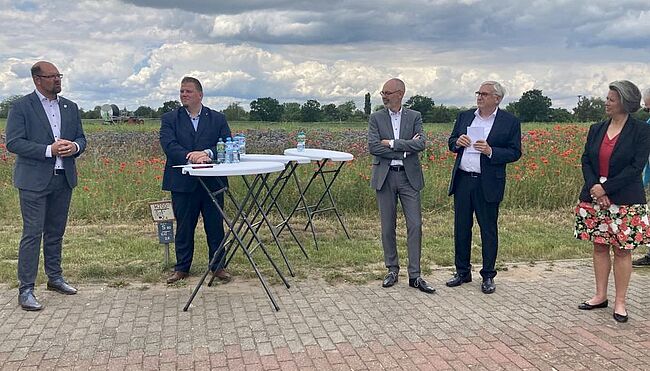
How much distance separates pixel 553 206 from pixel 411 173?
17.7ft

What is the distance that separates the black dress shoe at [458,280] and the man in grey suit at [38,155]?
3755 mm

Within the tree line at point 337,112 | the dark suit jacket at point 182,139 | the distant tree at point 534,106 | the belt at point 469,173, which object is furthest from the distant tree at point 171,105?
the distant tree at point 534,106

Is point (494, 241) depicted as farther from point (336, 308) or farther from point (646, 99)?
point (646, 99)

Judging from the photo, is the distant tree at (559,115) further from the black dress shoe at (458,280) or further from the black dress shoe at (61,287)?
the black dress shoe at (61,287)

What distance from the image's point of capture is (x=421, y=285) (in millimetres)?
5547

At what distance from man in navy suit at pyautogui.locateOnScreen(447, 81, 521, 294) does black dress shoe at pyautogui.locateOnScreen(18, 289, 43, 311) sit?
3.81 metres

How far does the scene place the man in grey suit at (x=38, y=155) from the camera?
194 inches

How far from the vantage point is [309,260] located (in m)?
6.62

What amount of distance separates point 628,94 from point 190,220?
164 inches

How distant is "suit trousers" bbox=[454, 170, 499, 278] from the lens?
5.51 m

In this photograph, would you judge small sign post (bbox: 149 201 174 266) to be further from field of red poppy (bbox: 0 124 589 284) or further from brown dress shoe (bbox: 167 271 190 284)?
brown dress shoe (bbox: 167 271 190 284)

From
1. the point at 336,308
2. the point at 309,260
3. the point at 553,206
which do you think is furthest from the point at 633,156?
the point at 553,206

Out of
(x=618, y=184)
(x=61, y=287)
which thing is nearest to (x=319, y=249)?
(x=61, y=287)

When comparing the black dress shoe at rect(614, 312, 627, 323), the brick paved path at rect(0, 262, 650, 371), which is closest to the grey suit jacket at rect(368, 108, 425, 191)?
the brick paved path at rect(0, 262, 650, 371)
